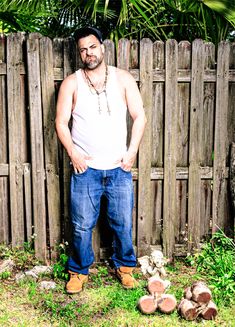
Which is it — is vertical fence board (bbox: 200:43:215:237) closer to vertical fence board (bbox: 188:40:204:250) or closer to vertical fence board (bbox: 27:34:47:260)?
vertical fence board (bbox: 188:40:204:250)

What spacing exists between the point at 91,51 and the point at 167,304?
6.87 feet

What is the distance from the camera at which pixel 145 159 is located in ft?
15.5

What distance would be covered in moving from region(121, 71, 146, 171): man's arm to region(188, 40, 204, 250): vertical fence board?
2.12ft

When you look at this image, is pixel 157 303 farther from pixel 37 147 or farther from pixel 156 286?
pixel 37 147

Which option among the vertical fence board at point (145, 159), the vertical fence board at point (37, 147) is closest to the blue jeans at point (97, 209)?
the vertical fence board at point (145, 159)

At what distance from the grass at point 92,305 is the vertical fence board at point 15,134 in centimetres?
39

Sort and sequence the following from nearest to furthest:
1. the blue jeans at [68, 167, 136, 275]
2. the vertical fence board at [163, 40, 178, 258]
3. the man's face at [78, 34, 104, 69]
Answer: the man's face at [78, 34, 104, 69], the blue jeans at [68, 167, 136, 275], the vertical fence board at [163, 40, 178, 258]

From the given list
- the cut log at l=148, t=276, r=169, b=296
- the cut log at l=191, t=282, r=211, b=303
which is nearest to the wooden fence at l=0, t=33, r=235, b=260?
the cut log at l=148, t=276, r=169, b=296

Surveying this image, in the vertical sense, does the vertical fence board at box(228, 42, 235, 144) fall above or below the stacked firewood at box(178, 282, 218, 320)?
above

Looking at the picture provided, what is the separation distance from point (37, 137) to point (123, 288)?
1572mm

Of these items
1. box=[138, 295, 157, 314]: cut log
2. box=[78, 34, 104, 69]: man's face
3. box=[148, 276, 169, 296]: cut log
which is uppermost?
box=[78, 34, 104, 69]: man's face

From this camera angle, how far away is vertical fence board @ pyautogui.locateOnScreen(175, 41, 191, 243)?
181 inches

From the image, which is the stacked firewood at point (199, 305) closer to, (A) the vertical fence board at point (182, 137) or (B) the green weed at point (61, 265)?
(A) the vertical fence board at point (182, 137)

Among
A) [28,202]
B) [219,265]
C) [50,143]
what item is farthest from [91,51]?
[219,265]
